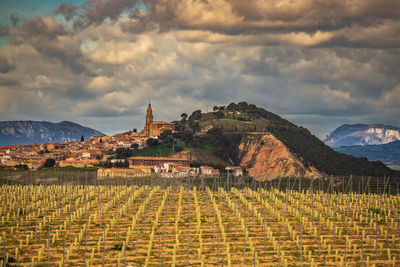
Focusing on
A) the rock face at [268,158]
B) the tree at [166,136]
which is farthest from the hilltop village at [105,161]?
the rock face at [268,158]

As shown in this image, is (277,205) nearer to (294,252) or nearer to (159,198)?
(159,198)

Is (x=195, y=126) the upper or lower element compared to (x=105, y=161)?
upper

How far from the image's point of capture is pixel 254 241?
39.0 metres

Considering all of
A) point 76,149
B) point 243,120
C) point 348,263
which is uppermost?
point 243,120

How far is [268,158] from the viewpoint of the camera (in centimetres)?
15000

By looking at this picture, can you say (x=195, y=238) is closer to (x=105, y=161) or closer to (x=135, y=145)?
(x=105, y=161)

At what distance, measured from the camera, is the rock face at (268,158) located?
136750 millimetres

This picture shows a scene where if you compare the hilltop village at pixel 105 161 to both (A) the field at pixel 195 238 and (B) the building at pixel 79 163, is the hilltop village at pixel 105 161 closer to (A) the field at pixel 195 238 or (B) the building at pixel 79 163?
(B) the building at pixel 79 163

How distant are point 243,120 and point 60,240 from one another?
523 feet

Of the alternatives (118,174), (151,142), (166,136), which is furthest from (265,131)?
(118,174)

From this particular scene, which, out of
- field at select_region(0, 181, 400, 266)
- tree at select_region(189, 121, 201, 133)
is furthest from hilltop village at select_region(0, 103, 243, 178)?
field at select_region(0, 181, 400, 266)

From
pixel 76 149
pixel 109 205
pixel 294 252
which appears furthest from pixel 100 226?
pixel 76 149

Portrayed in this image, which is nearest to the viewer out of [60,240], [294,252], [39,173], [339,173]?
[294,252]

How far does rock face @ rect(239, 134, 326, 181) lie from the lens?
449 ft
